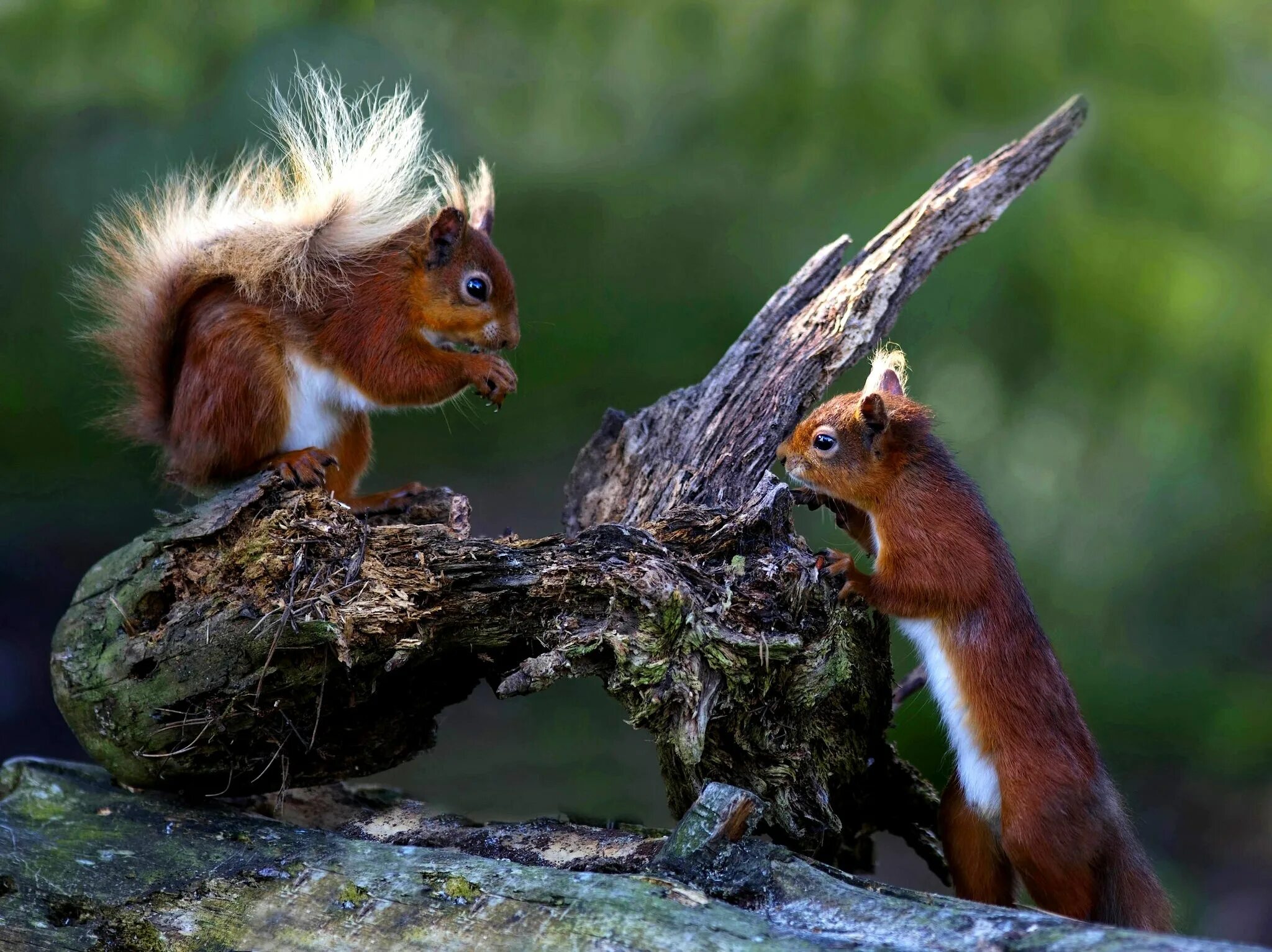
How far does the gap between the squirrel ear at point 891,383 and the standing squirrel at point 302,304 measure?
3.12ft

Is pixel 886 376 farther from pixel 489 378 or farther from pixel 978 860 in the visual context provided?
pixel 978 860

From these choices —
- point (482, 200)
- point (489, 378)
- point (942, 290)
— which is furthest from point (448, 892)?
point (942, 290)

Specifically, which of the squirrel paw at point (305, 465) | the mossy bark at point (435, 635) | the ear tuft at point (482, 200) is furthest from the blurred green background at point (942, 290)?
the mossy bark at point (435, 635)

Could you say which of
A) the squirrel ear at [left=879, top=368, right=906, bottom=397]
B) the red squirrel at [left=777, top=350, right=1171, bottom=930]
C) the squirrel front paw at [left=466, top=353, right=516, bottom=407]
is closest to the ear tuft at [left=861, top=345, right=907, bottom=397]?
the squirrel ear at [left=879, top=368, right=906, bottom=397]

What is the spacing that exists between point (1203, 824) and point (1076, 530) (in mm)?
1178

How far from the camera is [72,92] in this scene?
377cm

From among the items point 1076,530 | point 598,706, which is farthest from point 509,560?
point 1076,530

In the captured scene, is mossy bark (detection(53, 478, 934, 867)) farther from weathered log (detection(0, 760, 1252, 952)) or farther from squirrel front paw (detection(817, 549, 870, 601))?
weathered log (detection(0, 760, 1252, 952))

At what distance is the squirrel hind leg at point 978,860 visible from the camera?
90.5 inches

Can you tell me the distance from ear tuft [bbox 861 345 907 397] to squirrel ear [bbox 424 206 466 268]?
110cm


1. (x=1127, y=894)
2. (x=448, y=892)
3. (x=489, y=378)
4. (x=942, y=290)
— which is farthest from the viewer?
(x=942, y=290)

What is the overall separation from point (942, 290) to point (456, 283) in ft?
6.56

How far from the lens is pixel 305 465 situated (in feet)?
8.20

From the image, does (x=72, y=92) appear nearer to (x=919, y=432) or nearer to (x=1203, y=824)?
(x=919, y=432)
